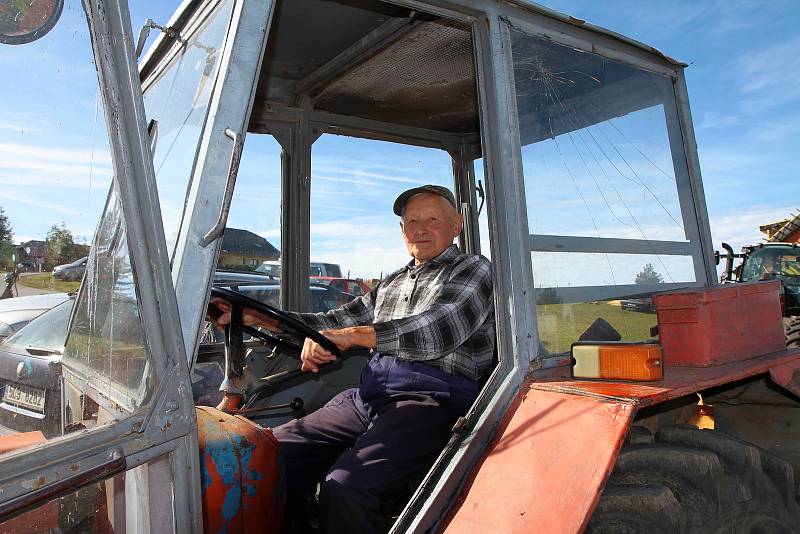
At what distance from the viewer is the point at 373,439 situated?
6.08 feet

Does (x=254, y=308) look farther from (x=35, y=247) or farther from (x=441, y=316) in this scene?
(x=35, y=247)

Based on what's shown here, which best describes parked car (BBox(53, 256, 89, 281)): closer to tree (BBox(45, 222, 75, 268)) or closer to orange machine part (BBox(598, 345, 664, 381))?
tree (BBox(45, 222, 75, 268))

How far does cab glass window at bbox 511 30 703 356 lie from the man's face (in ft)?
2.40

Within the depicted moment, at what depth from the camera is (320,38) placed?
2631 mm

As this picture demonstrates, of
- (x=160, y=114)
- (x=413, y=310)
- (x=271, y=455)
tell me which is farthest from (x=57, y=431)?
(x=413, y=310)

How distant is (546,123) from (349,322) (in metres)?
1.24

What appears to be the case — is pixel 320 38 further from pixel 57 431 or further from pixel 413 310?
pixel 57 431

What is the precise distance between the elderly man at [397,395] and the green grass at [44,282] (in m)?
0.93

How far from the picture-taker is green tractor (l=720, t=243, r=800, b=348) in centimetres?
1059

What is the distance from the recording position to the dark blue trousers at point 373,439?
1686 millimetres

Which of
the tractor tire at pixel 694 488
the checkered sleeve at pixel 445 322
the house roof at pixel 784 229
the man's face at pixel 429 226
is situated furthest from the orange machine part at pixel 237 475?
the house roof at pixel 784 229

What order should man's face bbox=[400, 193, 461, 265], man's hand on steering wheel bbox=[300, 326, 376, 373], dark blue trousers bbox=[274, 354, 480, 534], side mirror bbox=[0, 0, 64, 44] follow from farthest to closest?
man's face bbox=[400, 193, 461, 265] < man's hand on steering wheel bbox=[300, 326, 376, 373] < dark blue trousers bbox=[274, 354, 480, 534] < side mirror bbox=[0, 0, 64, 44]

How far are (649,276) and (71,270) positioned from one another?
1.78m

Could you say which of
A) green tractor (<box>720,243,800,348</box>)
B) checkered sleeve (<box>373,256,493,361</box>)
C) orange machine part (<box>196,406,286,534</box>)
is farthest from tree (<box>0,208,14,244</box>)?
green tractor (<box>720,243,800,348</box>)
